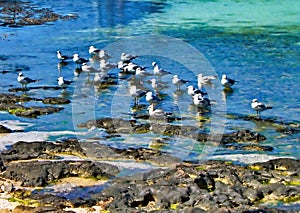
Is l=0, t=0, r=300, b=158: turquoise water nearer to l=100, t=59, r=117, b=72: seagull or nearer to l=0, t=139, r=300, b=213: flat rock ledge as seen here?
l=100, t=59, r=117, b=72: seagull

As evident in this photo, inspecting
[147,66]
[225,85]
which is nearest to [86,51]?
[147,66]

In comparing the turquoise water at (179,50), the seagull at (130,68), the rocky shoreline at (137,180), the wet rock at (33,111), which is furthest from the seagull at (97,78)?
the rocky shoreline at (137,180)

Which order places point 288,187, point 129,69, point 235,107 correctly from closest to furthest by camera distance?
point 288,187, point 235,107, point 129,69

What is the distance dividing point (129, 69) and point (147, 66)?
2.08 metres

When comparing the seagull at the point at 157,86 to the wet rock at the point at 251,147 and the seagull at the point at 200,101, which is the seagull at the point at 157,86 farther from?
the wet rock at the point at 251,147

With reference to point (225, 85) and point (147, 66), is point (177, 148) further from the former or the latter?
point (147, 66)

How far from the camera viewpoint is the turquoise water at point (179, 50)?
17.6 metres

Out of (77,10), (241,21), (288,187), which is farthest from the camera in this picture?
(77,10)

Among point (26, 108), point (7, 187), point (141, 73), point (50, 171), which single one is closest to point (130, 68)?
point (141, 73)

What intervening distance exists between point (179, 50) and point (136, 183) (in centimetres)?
1631

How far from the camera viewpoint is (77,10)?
4138 cm

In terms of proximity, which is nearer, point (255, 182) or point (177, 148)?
point (255, 182)

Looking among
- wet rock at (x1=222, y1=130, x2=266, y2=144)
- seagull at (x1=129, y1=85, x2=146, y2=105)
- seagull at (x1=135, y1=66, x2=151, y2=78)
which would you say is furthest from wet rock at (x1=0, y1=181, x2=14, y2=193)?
seagull at (x1=135, y1=66, x2=151, y2=78)

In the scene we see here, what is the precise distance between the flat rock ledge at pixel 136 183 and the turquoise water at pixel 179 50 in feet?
4.67
